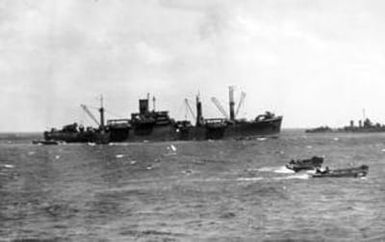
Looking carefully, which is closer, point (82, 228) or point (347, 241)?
point (347, 241)

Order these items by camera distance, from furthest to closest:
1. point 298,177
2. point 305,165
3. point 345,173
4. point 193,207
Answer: point 305,165 < point 298,177 < point 345,173 < point 193,207

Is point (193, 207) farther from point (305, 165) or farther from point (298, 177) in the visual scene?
point (305, 165)

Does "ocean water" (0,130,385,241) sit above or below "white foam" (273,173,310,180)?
below

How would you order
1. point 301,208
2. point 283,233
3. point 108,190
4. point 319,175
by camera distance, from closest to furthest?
point 283,233 → point 301,208 → point 108,190 → point 319,175

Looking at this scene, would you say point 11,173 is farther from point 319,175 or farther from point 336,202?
point 336,202

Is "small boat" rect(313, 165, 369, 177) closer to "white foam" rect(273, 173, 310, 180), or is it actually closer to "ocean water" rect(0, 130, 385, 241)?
"white foam" rect(273, 173, 310, 180)

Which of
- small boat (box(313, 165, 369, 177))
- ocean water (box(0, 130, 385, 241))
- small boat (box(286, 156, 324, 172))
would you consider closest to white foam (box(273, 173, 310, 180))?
ocean water (box(0, 130, 385, 241))

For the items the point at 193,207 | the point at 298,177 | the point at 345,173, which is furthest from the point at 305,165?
the point at 193,207

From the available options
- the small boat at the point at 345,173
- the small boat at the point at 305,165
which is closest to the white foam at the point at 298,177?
the small boat at the point at 345,173

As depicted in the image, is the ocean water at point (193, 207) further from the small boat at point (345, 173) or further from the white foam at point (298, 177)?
the small boat at point (345, 173)

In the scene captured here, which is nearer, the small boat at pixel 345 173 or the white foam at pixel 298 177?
the white foam at pixel 298 177

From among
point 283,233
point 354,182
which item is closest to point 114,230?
point 283,233
